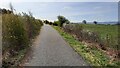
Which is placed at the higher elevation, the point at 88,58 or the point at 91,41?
the point at 88,58

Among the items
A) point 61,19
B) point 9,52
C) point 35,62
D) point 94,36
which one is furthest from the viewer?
point 61,19

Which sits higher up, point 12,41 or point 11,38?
point 11,38

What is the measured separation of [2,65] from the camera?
1120 cm

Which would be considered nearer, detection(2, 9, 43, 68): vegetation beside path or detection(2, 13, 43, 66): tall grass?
detection(2, 9, 43, 68): vegetation beside path

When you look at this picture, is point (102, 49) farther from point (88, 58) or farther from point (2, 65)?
point (2, 65)

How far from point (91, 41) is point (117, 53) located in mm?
6414

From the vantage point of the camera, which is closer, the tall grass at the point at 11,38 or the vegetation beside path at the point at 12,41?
the vegetation beside path at the point at 12,41

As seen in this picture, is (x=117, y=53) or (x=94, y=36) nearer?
(x=117, y=53)

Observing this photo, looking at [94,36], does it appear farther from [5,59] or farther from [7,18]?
[5,59]

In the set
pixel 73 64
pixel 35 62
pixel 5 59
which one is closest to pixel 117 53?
pixel 73 64

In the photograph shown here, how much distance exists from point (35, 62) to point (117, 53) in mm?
3832

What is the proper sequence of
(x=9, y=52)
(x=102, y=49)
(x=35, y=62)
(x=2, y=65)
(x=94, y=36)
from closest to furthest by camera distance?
(x=2, y=65), (x=35, y=62), (x=9, y=52), (x=102, y=49), (x=94, y=36)

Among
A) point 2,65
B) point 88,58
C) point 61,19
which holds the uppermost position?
point 2,65

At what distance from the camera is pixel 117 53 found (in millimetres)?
13258
